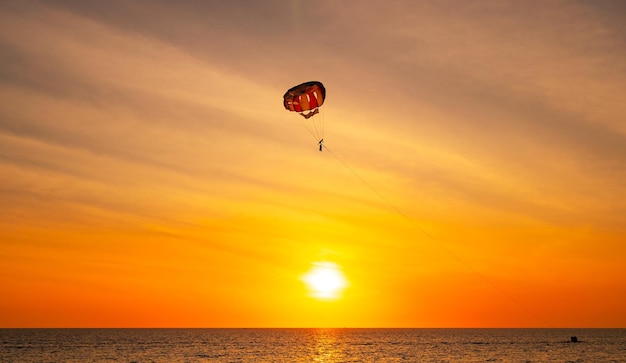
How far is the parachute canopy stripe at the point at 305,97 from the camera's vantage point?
49375 mm

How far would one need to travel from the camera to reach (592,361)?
90.5 meters

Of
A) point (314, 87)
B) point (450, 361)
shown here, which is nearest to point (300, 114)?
point (314, 87)

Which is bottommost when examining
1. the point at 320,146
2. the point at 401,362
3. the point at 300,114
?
the point at 401,362

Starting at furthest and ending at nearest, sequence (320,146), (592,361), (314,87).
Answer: (592,361), (314,87), (320,146)

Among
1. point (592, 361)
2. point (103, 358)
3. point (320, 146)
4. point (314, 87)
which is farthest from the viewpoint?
point (103, 358)

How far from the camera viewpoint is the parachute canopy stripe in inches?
1944

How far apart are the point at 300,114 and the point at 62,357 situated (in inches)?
3058

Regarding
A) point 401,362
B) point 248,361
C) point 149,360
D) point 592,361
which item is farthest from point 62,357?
point 592,361

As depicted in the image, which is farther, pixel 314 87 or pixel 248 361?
pixel 248 361

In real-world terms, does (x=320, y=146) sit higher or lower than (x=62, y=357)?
higher

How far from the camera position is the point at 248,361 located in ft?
310

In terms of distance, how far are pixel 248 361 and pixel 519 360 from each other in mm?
45236

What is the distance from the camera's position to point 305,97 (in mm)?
49625

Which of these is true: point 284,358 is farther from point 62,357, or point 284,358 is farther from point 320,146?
point 320,146
